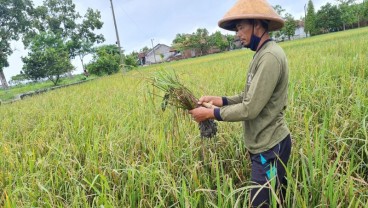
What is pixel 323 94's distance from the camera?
9.68ft

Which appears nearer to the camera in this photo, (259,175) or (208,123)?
(259,175)

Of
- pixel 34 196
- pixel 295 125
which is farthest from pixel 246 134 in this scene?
pixel 34 196

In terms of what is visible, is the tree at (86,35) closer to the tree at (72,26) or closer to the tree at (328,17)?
the tree at (72,26)

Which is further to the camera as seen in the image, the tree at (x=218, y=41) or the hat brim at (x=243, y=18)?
the tree at (x=218, y=41)

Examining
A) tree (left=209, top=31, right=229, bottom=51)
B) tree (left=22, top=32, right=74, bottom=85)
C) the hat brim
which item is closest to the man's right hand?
the hat brim

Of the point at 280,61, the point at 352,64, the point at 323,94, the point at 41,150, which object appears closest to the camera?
the point at 280,61

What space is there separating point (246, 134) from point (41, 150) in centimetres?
204

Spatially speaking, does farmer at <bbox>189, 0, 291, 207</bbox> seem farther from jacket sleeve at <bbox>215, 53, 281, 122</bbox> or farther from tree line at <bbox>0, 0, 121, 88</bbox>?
tree line at <bbox>0, 0, 121, 88</bbox>

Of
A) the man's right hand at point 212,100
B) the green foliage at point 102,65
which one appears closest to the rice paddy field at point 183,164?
the man's right hand at point 212,100

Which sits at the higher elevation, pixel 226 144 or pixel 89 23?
pixel 89 23

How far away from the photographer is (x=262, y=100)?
51.4 inches

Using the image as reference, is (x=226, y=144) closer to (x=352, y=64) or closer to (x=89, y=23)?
(x=352, y=64)

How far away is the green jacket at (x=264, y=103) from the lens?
4.26ft

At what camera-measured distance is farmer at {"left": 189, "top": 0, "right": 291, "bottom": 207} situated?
51.5 inches
